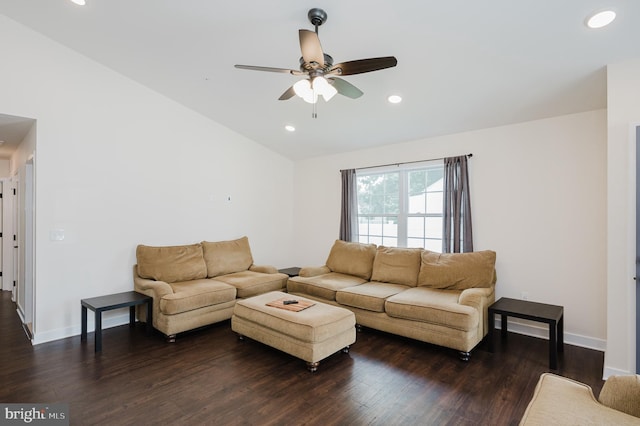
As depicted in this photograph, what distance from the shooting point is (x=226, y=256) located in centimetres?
496

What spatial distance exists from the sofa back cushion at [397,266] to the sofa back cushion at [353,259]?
13 centimetres

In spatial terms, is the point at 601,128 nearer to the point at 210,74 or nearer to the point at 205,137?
the point at 210,74

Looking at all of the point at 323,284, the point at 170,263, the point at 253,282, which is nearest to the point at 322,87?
the point at 323,284

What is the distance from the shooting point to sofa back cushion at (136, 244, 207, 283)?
4.16 metres

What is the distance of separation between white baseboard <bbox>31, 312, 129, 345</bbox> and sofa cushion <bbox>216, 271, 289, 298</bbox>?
1.28 meters

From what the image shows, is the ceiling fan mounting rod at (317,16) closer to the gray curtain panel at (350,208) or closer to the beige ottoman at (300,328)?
the beige ottoman at (300,328)

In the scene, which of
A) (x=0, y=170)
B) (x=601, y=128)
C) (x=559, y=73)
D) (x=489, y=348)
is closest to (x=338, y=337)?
(x=489, y=348)

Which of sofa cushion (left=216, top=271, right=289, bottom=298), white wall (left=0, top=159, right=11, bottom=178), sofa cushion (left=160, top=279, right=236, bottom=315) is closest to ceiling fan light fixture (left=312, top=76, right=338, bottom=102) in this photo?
sofa cushion (left=160, top=279, right=236, bottom=315)

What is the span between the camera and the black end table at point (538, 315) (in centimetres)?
301

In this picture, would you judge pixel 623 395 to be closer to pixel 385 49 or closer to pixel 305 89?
pixel 305 89

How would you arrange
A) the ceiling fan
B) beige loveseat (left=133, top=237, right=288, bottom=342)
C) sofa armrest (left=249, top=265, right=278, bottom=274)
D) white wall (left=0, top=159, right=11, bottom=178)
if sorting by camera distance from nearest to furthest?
the ceiling fan, beige loveseat (left=133, top=237, right=288, bottom=342), sofa armrest (left=249, top=265, right=278, bottom=274), white wall (left=0, top=159, right=11, bottom=178)

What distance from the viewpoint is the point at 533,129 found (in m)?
3.84

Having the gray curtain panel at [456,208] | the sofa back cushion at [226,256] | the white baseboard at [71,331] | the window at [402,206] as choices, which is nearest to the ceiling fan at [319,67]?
the gray curtain panel at [456,208]

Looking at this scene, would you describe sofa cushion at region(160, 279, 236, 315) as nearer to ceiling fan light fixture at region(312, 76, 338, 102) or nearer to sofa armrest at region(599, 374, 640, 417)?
ceiling fan light fixture at region(312, 76, 338, 102)
